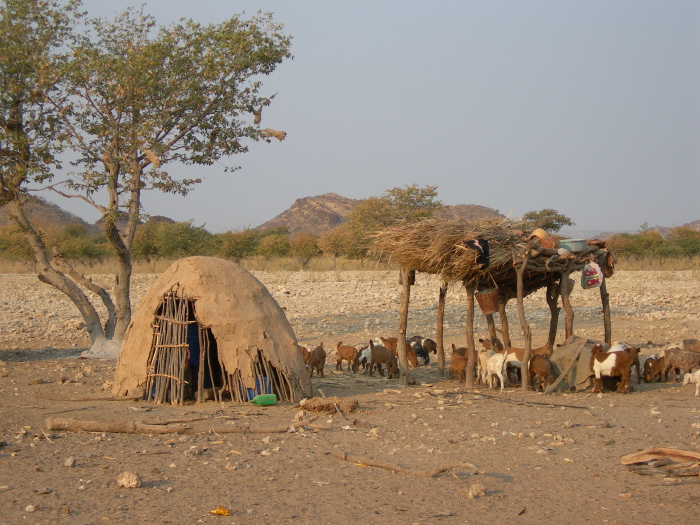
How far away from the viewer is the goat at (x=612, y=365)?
10.5m

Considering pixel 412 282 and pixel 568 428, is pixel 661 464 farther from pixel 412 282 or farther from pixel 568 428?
pixel 412 282

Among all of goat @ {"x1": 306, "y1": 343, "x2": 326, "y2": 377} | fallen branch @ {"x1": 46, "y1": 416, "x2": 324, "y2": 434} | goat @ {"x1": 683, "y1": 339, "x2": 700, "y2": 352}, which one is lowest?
fallen branch @ {"x1": 46, "y1": 416, "x2": 324, "y2": 434}

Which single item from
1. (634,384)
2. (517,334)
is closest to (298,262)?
(517,334)

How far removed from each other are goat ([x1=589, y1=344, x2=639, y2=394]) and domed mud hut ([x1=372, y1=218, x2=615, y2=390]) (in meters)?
1.03

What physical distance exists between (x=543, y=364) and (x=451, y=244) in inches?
96.4

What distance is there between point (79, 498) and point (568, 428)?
5619mm

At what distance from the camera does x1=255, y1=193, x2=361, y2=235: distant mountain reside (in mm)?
101062

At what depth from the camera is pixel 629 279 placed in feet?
115

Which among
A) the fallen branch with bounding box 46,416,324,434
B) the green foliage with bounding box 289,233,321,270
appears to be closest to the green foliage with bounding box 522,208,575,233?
the green foliage with bounding box 289,233,321,270

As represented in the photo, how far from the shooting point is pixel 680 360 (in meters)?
11.7

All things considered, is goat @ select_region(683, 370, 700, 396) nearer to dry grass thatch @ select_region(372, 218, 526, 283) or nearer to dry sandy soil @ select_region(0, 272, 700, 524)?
dry sandy soil @ select_region(0, 272, 700, 524)

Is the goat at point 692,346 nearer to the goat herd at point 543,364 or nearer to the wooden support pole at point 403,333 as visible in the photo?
the goat herd at point 543,364

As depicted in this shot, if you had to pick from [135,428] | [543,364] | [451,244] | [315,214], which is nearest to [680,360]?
[543,364]

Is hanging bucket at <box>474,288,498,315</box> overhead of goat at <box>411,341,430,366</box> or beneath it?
overhead
